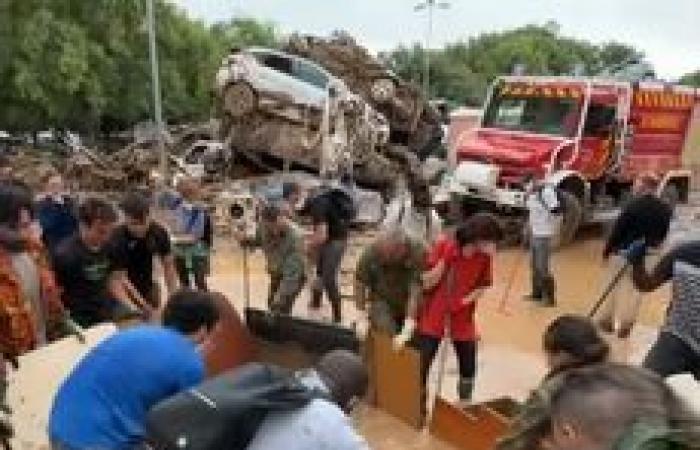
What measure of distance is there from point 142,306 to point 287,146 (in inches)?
537

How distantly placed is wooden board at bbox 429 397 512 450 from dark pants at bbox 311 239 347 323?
11.7ft

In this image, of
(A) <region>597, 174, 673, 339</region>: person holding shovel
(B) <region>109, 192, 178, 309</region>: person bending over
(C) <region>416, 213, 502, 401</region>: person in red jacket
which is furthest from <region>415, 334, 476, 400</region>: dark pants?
(A) <region>597, 174, 673, 339</region>: person holding shovel

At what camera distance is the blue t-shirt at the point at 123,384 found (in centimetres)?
385

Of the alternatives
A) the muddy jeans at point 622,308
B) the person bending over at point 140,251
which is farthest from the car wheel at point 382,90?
the person bending over at point 140,251

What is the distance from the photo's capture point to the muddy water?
8.38 meters

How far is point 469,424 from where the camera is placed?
6703 millimetres

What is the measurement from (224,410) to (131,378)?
3.01ft

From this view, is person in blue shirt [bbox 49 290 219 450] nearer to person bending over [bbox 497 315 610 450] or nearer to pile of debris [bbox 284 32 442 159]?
person bending over [bbox 497 315 610 450]

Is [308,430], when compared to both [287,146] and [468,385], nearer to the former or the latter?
[468,385]

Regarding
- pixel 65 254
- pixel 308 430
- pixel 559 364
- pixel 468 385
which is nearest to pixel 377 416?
pixel 468 385

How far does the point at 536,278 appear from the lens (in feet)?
41.5

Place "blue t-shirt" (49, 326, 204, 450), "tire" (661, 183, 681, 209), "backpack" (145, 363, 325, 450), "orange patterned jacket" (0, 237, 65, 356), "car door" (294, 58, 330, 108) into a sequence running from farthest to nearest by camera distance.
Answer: "car door" (294, 58, 330, 108) → "tire" (661, 183, 681, 209) → "orange patterned jacket" (0, 237, 65, 356) → "blue t-shirt" (49, 326, 204, 450) → "backpack" (145, 363, 325, 450)

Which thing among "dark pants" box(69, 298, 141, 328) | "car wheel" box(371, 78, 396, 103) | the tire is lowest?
the tire

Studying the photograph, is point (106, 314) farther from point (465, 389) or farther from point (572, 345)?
point (572, 345)
